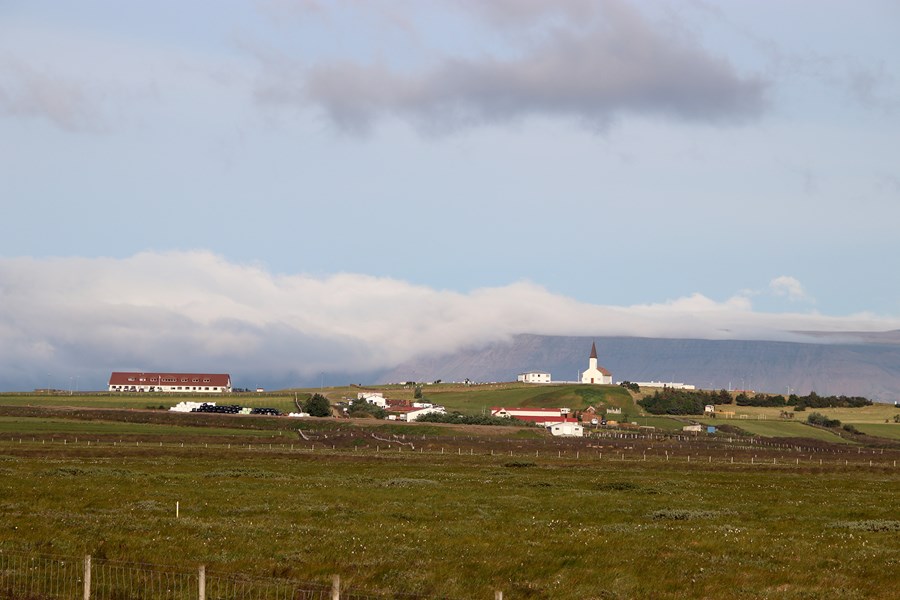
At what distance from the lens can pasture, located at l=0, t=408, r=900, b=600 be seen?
99.3ft

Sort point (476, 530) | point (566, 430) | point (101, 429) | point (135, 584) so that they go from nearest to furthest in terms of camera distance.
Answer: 1. point (135, 584)
2. point (476, 530)
3. point (101, 429)
4. point (566, 430)

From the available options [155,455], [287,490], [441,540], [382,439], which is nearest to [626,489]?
[287,490]

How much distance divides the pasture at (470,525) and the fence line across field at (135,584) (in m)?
1.26

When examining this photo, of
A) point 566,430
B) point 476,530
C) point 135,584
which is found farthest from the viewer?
point 566,430

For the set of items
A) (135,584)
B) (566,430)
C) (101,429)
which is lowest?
(566,430)

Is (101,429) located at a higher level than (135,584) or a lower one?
lower

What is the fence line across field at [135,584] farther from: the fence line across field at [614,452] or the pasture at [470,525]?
the fence line across field at [614,452]

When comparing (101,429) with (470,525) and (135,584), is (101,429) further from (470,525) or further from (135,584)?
(135,584)

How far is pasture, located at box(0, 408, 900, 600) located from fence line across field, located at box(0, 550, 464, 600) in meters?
1.26

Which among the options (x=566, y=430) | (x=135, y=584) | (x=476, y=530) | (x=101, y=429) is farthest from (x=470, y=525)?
(x=566, y=430)

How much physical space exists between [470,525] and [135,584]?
51.1ft

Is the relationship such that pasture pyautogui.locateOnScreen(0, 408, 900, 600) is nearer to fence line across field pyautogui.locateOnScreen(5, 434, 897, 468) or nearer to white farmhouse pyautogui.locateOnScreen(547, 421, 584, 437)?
fence line across field pyautogui.locateOnScreen(5, 434, 897, 468)

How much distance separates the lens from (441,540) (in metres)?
36.4

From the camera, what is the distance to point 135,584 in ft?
92.0
